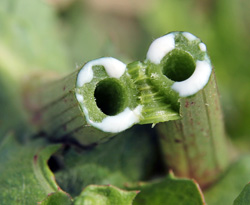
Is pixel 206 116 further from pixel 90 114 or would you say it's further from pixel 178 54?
pixel 90 114

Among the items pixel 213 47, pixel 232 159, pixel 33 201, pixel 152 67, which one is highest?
pixel 152 67

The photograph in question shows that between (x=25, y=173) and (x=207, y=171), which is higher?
(x=25, y=173)

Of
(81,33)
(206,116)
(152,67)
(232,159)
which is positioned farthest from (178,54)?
(81,33)

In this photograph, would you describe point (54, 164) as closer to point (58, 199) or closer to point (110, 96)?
point (58, 199)

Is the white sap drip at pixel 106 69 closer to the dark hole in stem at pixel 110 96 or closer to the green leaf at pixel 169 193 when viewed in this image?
the dark hole in stem at pixel 110 96

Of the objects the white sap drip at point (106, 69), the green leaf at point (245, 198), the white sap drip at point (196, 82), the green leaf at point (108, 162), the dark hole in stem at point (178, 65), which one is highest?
the white sap drip at point (106, 69)

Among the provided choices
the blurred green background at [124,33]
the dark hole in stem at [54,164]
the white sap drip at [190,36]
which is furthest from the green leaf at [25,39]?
the white sap drip at [190,36]
